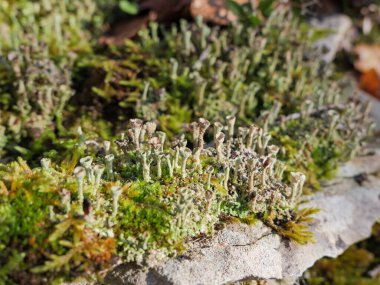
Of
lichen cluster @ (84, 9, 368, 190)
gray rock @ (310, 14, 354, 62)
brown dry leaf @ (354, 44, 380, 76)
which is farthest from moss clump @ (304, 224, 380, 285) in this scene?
brown dry leaf @ (354, 44, 380, 76)

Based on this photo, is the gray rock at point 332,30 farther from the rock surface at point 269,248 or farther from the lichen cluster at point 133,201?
the lichen cluster at point 133,201

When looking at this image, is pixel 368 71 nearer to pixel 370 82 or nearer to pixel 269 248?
pixel 370 82

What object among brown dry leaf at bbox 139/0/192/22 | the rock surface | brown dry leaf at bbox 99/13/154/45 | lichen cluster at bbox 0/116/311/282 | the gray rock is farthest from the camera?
the gray rock

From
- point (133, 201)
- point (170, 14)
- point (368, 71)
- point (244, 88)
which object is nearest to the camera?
point (133, 201)

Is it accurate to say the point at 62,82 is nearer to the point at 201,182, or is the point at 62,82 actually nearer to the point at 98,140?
the point at 98,140

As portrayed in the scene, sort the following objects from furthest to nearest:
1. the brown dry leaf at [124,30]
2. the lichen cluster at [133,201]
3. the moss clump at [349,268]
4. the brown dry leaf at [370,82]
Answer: the brown dry leaf at [370,82] < the brown dry leaf at [124,30] < the moss clump at [349,268] < the lichen cluster at [133,201]

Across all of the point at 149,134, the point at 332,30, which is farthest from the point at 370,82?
the point at 149,134

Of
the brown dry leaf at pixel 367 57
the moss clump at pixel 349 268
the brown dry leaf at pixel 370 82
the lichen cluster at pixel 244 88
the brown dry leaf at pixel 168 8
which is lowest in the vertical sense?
the moss clump at pixel 349 268

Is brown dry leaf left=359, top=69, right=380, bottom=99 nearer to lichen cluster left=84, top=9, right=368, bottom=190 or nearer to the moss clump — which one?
lichen cluster left=84, top=9, right=368, bottom=190

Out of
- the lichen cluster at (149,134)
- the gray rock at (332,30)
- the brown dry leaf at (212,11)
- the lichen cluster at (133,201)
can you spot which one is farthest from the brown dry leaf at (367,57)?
the lichen cluster at (133,201)

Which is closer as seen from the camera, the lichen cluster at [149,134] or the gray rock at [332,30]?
the lichen cluster at [149,134]
